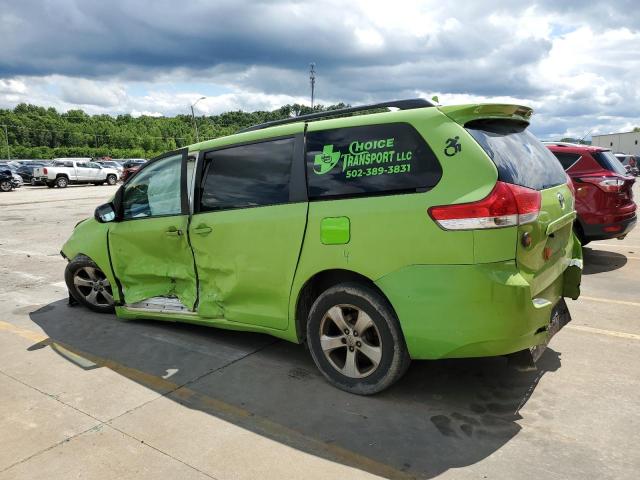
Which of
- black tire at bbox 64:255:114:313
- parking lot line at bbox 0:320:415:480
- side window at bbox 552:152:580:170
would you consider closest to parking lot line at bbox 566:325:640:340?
parking lot line at bbox 0:320:415:480

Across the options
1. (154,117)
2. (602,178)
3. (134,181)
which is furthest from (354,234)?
(154,117)

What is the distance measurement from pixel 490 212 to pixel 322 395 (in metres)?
1.64

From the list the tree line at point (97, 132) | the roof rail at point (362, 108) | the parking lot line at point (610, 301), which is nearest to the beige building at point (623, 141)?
the tree line at point (97, 132)

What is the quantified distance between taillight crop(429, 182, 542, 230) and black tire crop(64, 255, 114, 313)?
3686mm

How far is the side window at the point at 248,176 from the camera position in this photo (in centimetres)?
372

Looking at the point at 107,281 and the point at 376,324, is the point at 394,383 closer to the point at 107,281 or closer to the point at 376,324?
the point at 376,324

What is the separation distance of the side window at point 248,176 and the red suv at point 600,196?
5.03m

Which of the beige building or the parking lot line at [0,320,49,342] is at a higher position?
the beige building

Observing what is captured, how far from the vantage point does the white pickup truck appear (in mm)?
30312

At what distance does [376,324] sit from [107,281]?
10.4 ft

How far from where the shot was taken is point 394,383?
3.36 metres

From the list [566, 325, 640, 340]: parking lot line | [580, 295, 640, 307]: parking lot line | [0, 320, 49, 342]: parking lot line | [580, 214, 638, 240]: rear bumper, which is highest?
[580, 214, 638, 240]: rear bumper

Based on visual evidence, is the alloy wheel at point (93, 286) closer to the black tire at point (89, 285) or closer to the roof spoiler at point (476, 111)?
the black tire at point (89, 285)

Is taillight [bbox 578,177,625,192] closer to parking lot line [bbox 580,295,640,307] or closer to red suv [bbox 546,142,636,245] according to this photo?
red suv [bbox 546,142,636,245]
